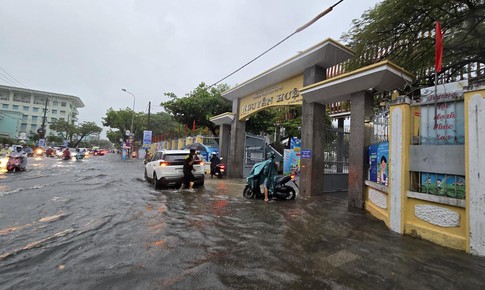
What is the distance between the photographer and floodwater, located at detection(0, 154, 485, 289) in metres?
2.85

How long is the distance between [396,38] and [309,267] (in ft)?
28.4

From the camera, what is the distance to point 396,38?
28.0ft

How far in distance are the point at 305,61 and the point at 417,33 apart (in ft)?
12.4

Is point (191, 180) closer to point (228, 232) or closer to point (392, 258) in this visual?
Answer: point (228, 232)

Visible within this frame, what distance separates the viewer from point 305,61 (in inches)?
352

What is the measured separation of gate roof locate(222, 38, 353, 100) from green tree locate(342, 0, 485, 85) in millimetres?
1030

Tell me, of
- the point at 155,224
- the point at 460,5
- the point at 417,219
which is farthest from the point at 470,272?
the point at 460,5

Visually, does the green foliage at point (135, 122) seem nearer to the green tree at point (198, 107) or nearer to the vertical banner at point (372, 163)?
the green tree at point (198, 107)

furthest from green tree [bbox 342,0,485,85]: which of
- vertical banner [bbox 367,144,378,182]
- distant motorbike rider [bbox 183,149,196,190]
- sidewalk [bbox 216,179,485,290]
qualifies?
distant motorbike rider [bbox 183,149,196,190]

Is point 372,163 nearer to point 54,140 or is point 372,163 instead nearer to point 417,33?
point 417,33

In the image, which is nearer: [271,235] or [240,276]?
[240,276]

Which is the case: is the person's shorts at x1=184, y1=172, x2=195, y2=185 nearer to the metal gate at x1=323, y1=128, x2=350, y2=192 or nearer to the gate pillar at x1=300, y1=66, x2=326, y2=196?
the gate pillar at x1=300, y1=66, x2=326, y2=196

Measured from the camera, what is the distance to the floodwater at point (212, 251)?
112 inches

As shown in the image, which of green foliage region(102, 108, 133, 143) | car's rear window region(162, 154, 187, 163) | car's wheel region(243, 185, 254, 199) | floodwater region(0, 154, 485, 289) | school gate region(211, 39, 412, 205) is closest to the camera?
floodwater region(0, 154, 485, 289)
